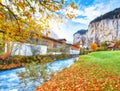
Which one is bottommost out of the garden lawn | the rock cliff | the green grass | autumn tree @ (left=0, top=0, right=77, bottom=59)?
the garden lawn

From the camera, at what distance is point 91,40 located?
5394 inches

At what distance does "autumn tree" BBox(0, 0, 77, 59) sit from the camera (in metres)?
5.92

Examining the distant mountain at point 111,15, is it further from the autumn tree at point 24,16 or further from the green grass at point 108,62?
the autumn tree at point 24,16

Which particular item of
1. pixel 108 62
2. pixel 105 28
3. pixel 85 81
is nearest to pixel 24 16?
pixel 85 81

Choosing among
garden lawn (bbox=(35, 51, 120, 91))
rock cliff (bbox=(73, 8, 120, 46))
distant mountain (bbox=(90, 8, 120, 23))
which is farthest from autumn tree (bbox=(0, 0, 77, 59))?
distant mountain (bbox=(90, 8, 120, 23))

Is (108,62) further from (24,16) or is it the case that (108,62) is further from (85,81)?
(24,16)

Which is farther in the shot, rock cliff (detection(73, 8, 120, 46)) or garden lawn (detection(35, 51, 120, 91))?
rock cliff (detection(73, 8, 120, 46))

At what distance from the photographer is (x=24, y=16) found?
636 centimetres

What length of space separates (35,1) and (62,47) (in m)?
44.9

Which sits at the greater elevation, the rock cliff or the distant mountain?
the distant mountain

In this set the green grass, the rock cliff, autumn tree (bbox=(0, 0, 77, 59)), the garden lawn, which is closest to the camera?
autumn tree (bbox=(0, 0, 77, 59))

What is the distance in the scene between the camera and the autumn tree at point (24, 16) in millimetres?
5919

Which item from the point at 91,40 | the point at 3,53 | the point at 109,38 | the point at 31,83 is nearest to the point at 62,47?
the point at 3,53

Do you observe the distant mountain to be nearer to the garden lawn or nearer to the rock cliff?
the rock cliff
